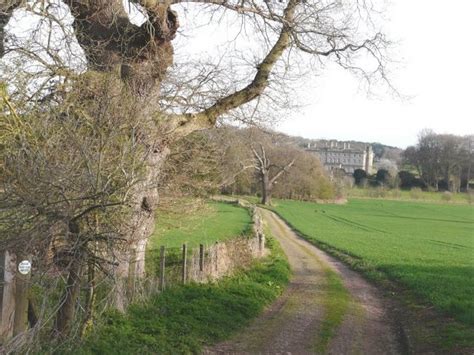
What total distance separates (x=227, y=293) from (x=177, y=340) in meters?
4.40

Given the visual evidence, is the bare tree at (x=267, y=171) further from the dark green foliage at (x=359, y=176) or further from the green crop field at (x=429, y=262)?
the dark green foliage at (x=359, y=176)

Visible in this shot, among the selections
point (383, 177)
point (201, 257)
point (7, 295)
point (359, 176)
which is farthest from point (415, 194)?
point (7, 295)

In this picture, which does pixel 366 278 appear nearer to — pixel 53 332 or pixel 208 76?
pixel 208 76

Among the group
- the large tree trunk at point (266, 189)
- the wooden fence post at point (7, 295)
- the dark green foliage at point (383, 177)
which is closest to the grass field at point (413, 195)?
the dark green foliage at point (383, 177)

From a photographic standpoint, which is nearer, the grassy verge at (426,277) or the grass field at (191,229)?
the grassy verge at (426,277)

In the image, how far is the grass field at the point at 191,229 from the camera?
17516 mm

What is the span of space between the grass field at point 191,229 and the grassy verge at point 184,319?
182 cm

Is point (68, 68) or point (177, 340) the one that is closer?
point (177, 340)

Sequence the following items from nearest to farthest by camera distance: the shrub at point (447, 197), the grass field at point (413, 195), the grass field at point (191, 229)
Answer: the grass field at point (191, 229) < the shrub at point (447, 197) < the grass field at point (413, 195)

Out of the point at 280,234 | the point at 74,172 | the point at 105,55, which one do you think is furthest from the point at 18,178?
the point at 280,234

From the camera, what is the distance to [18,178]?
6.15 metres

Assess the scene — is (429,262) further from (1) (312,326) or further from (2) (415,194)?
(2) (415,194)

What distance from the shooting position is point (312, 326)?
11992mm

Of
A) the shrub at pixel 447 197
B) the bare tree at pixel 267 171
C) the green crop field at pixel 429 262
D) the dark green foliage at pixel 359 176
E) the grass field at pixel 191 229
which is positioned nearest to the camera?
the green crop field at pixel 429 262
